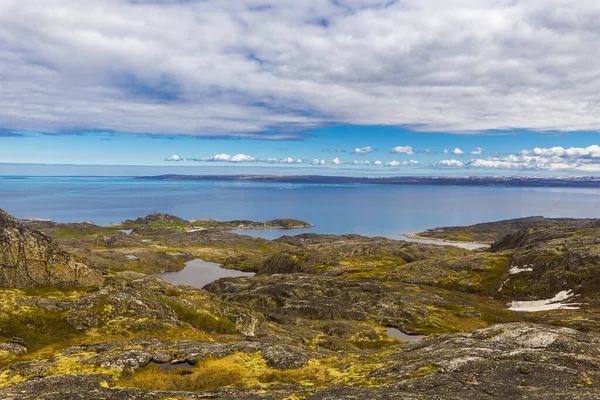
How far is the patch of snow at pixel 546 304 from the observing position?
350 feet

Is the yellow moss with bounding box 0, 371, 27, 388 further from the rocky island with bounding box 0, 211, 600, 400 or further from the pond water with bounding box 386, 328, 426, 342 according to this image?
the pond water with bounding box 386, 328, 426, 342

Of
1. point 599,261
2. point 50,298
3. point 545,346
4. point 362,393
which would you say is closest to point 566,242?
point 599,261

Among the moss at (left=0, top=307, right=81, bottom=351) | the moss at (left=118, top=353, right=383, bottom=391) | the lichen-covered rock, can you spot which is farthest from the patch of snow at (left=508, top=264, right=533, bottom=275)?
the lichen-covered rock

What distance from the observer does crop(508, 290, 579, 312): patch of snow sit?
4198 inches

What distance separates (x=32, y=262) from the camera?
60000mm

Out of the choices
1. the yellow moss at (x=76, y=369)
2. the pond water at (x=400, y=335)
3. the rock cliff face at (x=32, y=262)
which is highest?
the rock cliff face at (x=32, y=262)

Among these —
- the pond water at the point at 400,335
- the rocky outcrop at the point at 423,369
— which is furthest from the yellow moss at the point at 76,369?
the pond water at the point at 400,335

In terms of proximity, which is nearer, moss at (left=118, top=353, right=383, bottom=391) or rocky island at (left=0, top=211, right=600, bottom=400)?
rocky island at (left=0, top=211, right=600, bottom=400)

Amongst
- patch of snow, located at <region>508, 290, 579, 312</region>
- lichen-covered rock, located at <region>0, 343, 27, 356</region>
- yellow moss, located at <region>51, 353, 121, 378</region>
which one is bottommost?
patch of snow, located at <region>508, 290, 579, 312</region>

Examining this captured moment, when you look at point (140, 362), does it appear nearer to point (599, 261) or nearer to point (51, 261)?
point (51, 261)

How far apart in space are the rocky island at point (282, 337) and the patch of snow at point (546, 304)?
20.3 inches

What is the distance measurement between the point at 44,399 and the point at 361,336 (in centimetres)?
6958

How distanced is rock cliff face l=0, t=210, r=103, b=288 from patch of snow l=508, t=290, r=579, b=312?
372 feet

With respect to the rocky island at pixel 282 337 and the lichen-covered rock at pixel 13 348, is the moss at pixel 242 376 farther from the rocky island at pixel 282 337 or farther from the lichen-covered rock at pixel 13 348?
the lichen-covered rock at pixel 13 348
